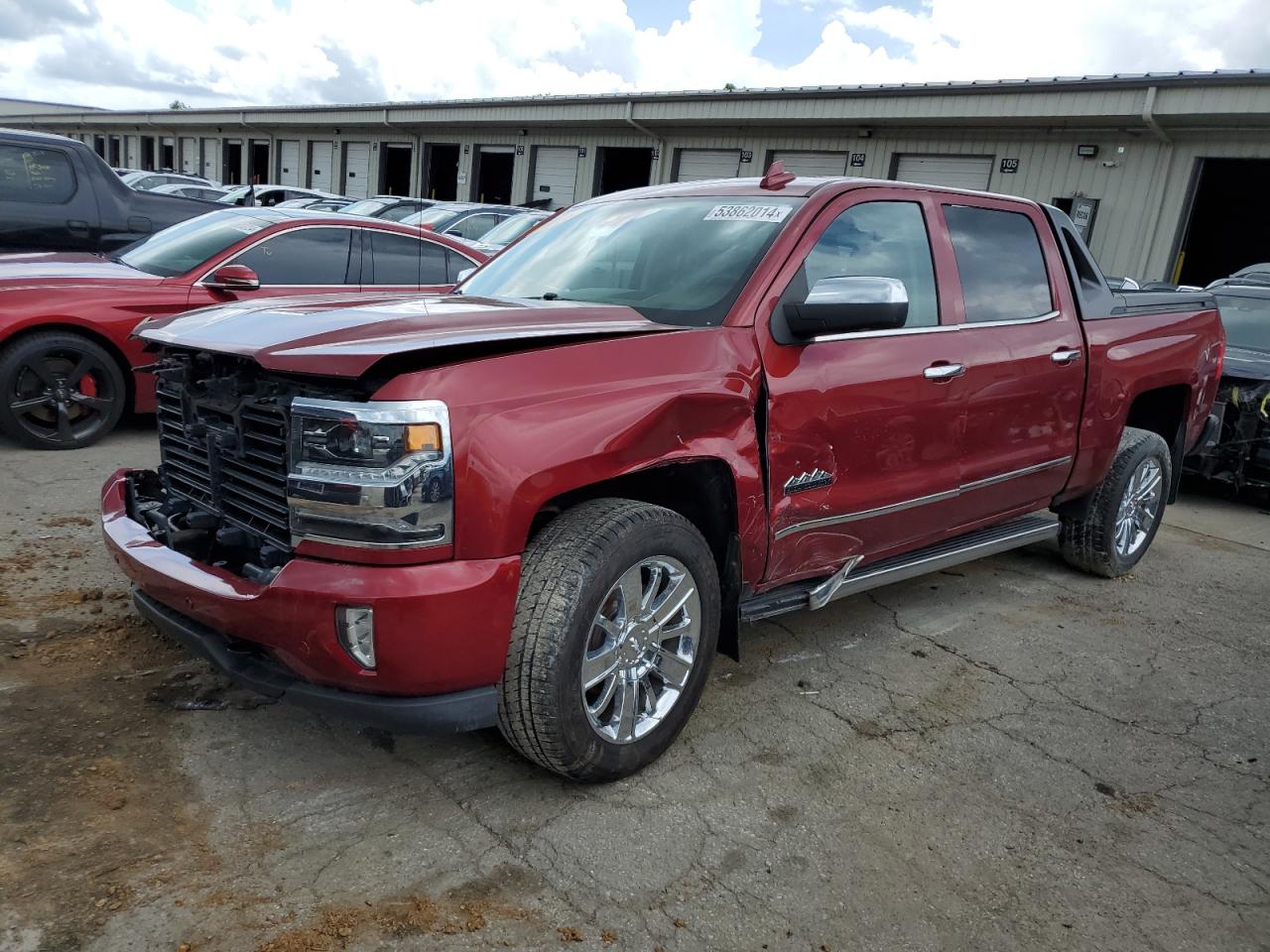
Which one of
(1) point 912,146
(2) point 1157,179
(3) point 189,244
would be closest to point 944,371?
(3) point 189,244

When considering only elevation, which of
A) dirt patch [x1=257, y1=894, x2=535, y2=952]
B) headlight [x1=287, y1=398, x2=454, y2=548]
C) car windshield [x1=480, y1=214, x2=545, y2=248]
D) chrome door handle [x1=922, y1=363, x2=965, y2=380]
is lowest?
dirt patch [x1=257, y1=894, x2=535, y2=952]

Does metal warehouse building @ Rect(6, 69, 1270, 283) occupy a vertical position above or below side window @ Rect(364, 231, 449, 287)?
above

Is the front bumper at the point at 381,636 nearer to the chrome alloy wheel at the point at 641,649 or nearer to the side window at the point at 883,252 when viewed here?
the chrome alloy wheel at the point at 641,649

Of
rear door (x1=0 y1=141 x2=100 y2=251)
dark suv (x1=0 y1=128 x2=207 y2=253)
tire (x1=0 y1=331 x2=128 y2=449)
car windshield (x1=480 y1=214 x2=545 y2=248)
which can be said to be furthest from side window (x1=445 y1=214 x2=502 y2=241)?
tire (x1=0 y1=331 x2=128 y2=449)

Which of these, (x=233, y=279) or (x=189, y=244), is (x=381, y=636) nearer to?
(x=233, y=279)

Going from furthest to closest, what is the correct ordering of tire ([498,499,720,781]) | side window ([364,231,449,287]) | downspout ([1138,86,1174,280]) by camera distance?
downspout ([1138,86,1174,280])
side window ([364,231,449,287])
tire ([498,499,720,781])

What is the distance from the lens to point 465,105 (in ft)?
89.1

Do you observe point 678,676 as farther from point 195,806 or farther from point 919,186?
point 919,186

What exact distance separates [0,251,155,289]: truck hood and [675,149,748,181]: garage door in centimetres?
1585

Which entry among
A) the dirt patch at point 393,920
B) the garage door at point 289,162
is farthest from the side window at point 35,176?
the garage door at point 289,162

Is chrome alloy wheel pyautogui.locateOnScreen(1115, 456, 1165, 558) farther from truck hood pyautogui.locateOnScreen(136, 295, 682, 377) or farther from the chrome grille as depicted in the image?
the chrome grille

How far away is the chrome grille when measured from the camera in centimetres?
268

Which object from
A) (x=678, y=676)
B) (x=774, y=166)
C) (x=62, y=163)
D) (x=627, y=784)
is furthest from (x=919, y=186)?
(x=62, y=163)

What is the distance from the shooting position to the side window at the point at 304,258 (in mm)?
6676
